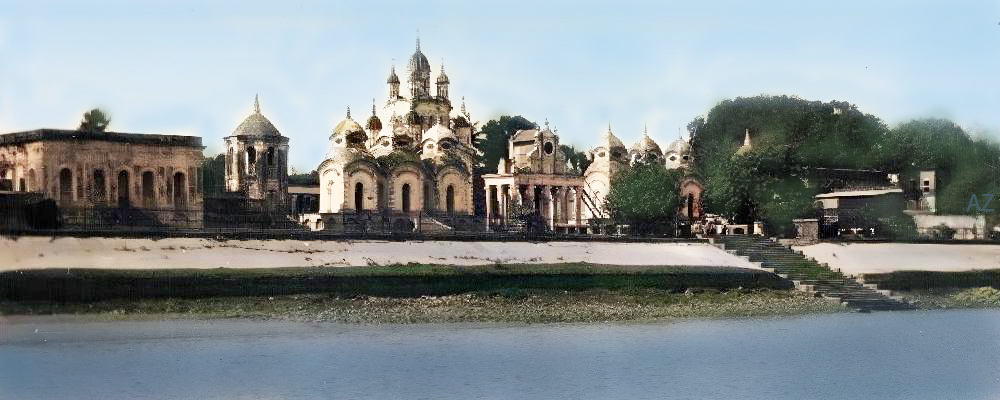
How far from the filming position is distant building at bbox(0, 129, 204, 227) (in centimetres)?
4294

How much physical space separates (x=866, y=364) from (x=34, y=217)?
2263 cm

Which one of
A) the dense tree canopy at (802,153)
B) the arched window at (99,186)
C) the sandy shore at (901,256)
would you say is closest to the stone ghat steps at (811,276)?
the sandy shore at (901,256)

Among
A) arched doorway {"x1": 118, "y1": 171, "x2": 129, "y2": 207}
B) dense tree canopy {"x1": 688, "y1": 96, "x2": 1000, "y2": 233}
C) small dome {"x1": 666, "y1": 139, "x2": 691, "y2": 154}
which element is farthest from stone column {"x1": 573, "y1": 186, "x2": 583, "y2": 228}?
arched doorway {"x1": 118, "y1": 171, "x2": 129, "y2": 207}

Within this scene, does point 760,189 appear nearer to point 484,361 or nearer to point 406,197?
point 406,197

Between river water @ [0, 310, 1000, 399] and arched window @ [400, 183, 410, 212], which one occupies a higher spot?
arched window @ [400, 183, 410, 212]

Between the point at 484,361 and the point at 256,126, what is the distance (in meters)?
35.6

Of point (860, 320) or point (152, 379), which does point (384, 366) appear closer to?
point (152, 379)

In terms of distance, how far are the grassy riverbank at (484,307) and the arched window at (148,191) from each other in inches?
482

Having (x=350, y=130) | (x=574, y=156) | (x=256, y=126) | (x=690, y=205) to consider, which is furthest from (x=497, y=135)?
(x=256, y=126)

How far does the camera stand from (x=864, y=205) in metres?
64.9

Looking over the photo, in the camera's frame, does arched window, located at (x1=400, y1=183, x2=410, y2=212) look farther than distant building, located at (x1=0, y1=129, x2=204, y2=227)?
Yes

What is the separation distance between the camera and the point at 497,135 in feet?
287

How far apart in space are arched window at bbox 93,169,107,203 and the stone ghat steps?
22.1 metres

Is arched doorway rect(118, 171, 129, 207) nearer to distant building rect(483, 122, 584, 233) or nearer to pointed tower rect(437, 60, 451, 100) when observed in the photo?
distant building rect(483, 122, 584, 233)
